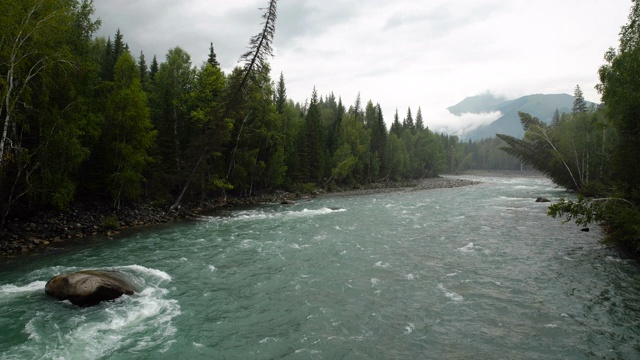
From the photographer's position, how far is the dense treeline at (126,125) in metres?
18.1

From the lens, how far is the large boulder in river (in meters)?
11.8

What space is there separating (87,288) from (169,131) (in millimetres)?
27560

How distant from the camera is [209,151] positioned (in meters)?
34.0

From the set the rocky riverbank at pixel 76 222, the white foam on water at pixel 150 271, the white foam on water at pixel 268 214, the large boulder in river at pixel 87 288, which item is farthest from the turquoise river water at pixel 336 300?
the white foam on water at pixel 268 214

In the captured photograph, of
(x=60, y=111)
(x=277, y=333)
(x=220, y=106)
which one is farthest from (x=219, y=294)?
(x=220, y=106)

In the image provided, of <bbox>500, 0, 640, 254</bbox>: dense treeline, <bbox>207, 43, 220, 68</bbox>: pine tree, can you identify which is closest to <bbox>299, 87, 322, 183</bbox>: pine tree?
<bbox>207, 43, 220, 68</bbox>: pine tree

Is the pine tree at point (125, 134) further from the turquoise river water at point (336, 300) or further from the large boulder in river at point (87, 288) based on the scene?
the large boulder in river at point (87, 288)

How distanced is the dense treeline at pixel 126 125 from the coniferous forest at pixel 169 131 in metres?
0.11

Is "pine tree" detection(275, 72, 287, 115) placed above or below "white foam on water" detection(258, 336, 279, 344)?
above

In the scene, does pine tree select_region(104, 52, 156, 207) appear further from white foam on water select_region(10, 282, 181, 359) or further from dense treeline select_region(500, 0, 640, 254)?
dense treeline select_region(500, 0, 640, 254)

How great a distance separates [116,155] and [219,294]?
1931 cm

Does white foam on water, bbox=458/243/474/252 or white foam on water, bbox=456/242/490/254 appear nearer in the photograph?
white foam on water, bbox=456/242/490/254

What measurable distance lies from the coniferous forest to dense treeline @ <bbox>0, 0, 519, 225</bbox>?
11 cm

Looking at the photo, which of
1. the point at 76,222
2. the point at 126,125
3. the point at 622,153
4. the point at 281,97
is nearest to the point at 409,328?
the point at 622,153
